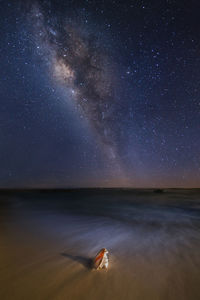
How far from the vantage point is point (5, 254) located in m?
4.75

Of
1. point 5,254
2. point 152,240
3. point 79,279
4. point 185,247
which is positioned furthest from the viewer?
point 152,240

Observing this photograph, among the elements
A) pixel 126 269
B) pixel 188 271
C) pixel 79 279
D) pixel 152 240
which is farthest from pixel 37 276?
pixel 152 240

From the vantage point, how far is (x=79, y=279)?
3.40 meters

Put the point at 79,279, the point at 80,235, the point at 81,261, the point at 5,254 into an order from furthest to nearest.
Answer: the point at 80,235 < the point at 5,254 < the point at 81,261 < the point at 79,279

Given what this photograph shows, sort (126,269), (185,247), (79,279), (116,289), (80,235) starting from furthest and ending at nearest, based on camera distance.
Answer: (80,235), (185,247), (126,269), (79,279), (116,289)

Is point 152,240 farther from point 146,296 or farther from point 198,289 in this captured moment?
point 146,296

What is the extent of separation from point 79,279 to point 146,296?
4.22 ft

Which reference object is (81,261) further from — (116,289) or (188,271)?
(188,271)

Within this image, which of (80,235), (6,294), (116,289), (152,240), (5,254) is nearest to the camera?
(6,294)

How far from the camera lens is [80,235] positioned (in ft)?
23.2

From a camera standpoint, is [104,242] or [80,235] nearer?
[104,242]

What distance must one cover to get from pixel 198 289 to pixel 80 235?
15.5 feet

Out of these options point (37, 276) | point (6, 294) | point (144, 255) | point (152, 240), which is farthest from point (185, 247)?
point (6, 294)

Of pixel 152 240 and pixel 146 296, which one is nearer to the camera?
pixel 146 296
